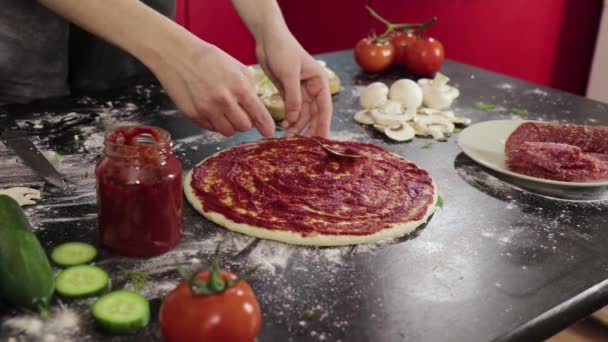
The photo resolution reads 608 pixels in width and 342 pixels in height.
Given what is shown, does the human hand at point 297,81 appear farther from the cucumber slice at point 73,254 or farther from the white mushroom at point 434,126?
the cucumber slice at point 73,254

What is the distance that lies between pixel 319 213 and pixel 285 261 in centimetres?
23

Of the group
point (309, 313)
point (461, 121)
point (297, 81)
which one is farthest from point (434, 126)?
point (309, 313)

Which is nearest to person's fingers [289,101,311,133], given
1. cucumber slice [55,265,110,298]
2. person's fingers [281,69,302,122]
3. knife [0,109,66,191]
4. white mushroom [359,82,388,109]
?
person's fingers [281,69,302,122]

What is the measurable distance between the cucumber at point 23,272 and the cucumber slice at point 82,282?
4cm

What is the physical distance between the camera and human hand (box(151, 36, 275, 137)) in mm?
1760

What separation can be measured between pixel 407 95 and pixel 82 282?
5.19ft

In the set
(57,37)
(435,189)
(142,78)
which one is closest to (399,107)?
(435,189)

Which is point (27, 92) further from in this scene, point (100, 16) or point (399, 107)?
point (399, 107)

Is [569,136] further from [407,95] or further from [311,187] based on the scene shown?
[311,187]

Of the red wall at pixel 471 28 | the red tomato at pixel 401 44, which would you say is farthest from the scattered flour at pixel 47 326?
the red wall at pixel 471 28

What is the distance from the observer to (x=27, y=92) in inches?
97.7

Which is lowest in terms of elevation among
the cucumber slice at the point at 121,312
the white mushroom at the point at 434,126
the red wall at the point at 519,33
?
the red wall at the point at 519,33

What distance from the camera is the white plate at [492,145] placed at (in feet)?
6.46

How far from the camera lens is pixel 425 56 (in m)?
3.04
